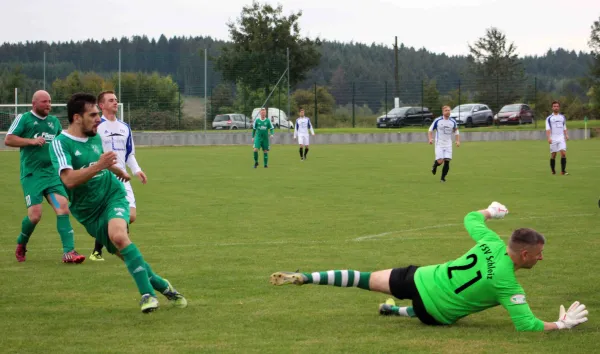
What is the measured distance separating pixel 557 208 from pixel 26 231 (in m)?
9.91

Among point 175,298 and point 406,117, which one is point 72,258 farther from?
point 406,117

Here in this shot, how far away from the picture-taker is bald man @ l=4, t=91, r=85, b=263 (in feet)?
34.5

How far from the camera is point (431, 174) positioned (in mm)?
25641

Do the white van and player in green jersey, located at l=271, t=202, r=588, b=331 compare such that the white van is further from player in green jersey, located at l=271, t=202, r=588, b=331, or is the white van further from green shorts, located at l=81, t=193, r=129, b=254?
player in green jersey, located at l=271, t=202, r=588, b=331

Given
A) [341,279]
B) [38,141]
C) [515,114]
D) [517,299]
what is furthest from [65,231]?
[515,114]

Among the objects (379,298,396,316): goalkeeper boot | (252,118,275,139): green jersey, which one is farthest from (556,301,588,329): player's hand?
(252,118,275,139): green jersey

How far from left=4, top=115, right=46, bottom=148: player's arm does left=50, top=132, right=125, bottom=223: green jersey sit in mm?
3059

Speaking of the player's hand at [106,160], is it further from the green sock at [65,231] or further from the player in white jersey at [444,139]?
the player in white jersey at [444,139]

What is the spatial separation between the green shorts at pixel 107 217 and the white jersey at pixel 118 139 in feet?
10.3

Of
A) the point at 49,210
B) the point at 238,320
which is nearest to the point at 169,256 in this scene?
the point at 238,320

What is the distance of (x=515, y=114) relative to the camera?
182 feet

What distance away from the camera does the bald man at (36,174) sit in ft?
34.5

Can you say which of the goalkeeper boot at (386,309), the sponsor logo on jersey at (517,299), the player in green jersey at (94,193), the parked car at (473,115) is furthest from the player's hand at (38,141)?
the parked car at (473,115)

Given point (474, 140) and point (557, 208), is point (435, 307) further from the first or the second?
point (474, 140)
